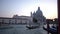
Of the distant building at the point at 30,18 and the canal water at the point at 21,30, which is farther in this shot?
the canal water at the point at 21,30

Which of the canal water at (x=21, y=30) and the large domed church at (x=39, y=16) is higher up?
the large domed church at (x=39, y=16)

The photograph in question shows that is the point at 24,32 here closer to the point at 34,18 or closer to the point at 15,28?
the point at 15,28

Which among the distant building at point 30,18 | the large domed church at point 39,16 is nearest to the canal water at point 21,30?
the distant building at point 30,18

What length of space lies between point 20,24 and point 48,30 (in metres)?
0.75

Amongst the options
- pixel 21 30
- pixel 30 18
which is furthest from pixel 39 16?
pixel 21 30

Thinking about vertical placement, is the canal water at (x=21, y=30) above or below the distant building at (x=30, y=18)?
below

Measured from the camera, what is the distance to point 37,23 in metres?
2.85

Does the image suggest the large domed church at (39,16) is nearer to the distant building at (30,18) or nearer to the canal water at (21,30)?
the distant building at (30,18)

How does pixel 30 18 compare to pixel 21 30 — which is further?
pixel 21 30

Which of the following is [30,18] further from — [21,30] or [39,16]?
[21,30]

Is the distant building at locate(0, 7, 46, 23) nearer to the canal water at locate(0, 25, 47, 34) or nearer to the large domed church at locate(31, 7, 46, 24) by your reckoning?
the large domed church at locate(31, 7, 46, 24)

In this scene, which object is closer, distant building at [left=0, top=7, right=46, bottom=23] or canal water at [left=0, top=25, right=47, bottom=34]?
distant building at [left=0, top=7, right=46, bottom=23]

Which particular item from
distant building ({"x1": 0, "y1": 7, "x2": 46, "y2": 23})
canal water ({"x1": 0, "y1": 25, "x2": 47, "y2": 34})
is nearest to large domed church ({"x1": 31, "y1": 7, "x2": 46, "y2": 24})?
distant building ({"x1": 0, "y1": 7, "x2": 46, "y2": 23})

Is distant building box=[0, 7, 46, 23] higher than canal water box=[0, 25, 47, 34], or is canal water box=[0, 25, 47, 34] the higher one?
distant building box=[0, 7, 46, 23]
